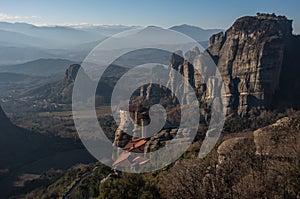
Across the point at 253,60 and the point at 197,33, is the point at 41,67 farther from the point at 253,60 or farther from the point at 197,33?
the point at 253,60

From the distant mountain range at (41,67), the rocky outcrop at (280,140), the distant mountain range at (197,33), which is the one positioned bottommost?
the distant mountain range at (41,67)

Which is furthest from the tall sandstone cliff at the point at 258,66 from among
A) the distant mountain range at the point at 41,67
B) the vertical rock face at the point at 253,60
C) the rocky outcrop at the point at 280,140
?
the distant mountain range at the point at 41,67

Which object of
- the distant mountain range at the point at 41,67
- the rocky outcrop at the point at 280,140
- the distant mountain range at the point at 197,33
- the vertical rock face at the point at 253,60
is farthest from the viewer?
the distant mountain range at the point at 41,67

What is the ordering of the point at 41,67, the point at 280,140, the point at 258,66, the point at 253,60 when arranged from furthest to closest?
the point at 41,67
the point at 253,60
the point at 258,66
the point at 280,140

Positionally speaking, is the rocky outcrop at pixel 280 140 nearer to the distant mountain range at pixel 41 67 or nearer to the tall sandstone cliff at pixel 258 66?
the tall sandstone cliff at pixel 258 66

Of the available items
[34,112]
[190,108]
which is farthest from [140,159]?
[34,112]

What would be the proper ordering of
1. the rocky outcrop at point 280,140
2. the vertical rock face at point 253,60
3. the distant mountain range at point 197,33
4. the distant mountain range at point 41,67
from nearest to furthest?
the rocky outcrop at point 280,140 < the vertical rock face at point 253,60 < the distant mountain range at point 197,33 < the distant mountain range at point 41,67

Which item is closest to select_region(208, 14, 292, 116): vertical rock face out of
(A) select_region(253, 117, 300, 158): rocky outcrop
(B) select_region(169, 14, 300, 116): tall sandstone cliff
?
(B) select_region(169, 14, 300, 116): tall sandstone cliff

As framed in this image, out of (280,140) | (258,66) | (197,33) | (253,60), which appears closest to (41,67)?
(197,33)

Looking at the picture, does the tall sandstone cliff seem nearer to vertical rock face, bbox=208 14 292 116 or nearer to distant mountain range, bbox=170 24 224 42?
vertical rock face, bbox=208 14 292 116
